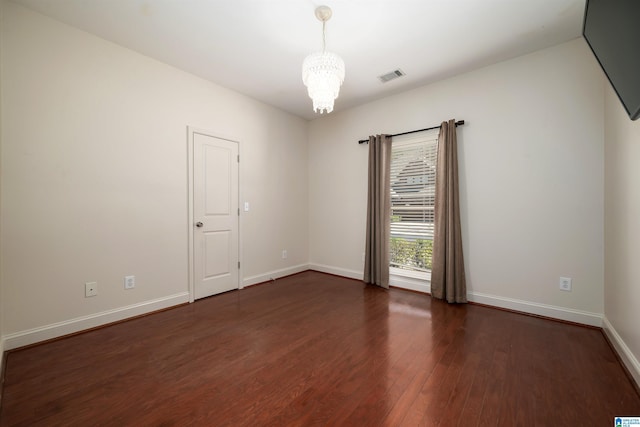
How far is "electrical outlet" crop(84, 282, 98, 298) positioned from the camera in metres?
2.53

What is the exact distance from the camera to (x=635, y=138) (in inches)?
71.6

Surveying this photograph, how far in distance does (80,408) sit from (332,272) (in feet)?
11.6

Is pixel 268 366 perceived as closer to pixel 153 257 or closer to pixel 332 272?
pixel 153 257

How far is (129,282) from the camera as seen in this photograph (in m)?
2.81

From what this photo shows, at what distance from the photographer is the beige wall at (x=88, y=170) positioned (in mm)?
2197

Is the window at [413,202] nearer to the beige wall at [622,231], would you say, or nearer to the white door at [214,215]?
the beige wall at [622,231]

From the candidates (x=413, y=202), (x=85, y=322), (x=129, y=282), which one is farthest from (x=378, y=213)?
(x=85, y=322)

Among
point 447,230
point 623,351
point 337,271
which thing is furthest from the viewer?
point 337,271

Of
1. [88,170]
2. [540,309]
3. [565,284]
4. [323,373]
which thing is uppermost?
[88,170]

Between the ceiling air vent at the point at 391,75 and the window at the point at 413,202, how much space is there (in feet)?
2.67

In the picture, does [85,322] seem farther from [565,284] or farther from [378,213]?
[565,284]

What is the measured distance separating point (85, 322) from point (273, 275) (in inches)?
93.5

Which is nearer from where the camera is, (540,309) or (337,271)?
(540,309)

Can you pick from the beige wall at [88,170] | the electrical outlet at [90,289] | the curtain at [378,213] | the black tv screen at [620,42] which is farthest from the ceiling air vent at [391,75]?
the electrical outlet at [90,289]
